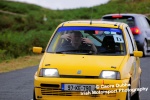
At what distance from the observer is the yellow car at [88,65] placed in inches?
357

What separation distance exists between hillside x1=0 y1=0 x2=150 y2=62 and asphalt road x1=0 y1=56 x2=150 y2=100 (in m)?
2.88

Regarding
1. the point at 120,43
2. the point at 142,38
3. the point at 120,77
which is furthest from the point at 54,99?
the point at 142,38

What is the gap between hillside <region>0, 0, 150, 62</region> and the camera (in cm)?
2848

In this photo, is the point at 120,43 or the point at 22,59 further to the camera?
the point at 22,59

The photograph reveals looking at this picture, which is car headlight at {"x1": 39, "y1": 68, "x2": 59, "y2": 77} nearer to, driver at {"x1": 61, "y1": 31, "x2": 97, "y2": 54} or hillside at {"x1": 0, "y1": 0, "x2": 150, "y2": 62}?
driver at {"x1": 61, "y1": 31, "x2": 97, "y2": 54}

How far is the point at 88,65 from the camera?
30.7ft

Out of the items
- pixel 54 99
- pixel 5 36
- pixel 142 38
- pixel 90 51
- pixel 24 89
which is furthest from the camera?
pixel 5 36

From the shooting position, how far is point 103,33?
34.9ft

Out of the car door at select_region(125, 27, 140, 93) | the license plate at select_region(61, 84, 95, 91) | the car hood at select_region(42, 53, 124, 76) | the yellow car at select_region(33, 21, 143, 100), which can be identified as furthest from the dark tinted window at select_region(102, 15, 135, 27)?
the license plate at select_region(61, 84, 95, 91)

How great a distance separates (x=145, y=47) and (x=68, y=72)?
13.4m

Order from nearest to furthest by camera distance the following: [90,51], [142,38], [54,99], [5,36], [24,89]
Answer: [54,99]
[90,51]
[24,89]
[142,38]
[5,36]

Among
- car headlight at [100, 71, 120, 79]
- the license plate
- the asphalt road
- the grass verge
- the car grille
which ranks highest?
car headlight at [100, 71, 120, 79]

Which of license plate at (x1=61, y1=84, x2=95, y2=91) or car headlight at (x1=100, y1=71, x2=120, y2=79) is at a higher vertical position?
car headlight at (x1=100, y1=71, x2=120, y2=79)

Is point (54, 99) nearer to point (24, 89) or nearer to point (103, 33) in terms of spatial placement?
point (103, 33)
